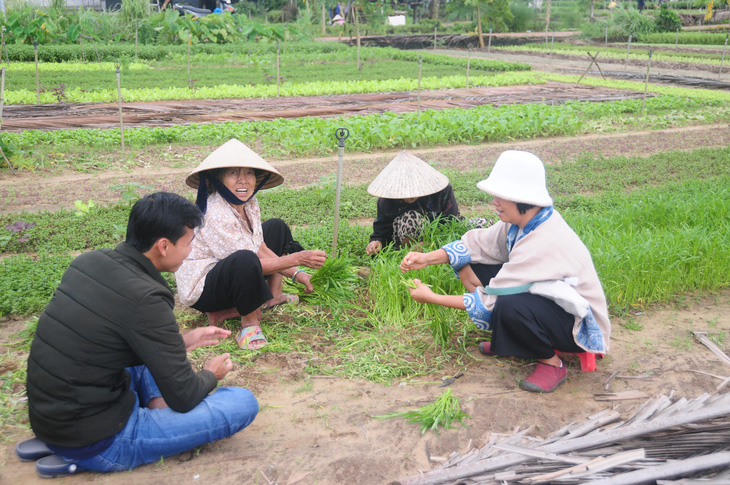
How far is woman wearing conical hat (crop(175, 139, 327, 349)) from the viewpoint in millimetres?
3549

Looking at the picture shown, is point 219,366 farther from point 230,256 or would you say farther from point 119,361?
point 230,256

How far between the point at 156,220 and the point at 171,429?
0.85 meters

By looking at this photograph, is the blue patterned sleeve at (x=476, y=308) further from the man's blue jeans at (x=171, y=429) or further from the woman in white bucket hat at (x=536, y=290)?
the man's blue jeans at (x=171, y=429)

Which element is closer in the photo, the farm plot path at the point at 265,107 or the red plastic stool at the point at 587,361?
the red plastic stool at the point at 587,361

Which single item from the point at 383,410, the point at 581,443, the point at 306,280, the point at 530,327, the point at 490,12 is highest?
the point at 490,12

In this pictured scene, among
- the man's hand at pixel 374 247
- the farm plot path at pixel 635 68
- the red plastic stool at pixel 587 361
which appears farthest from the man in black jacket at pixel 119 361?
the farm plot path at pixel 635 68

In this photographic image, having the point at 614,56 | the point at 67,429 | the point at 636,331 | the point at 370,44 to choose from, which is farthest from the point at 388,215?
the point at 370,44

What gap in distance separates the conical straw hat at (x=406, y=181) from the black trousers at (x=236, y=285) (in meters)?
1.07

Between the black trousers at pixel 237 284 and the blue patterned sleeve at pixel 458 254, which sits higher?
the blue patterned sleeve at pixel 458 254

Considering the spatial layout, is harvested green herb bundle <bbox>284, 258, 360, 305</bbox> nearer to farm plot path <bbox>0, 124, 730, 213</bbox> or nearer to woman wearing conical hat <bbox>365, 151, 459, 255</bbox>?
woman wearing conical hat <bbox>365, 151, 459, 255</bbox>

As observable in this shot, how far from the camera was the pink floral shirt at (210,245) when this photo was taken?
364 cm

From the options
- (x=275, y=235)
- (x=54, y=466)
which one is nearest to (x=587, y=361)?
(x=275, y=235)

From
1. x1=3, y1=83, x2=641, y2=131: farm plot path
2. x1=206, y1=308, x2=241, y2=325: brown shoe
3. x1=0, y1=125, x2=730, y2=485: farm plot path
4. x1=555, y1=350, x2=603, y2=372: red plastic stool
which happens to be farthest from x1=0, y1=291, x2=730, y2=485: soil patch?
x1=3, y1=83, x2=641, y2=131: farm plot path

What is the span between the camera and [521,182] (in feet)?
10.1
